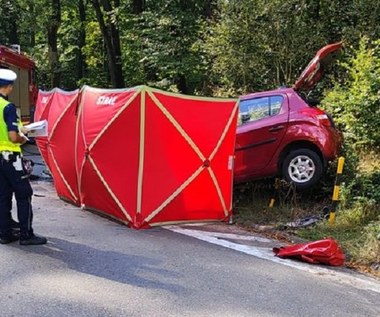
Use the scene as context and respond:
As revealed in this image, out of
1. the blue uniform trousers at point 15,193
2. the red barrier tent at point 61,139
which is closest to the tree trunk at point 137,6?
the red barrier tent at point 61,139

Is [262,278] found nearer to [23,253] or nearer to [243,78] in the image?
[23,253]

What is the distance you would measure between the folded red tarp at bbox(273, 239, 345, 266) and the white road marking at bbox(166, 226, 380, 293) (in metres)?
0.09

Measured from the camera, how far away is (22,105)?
18.1 meters

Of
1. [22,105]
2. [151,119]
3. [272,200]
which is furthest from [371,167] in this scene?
[22,105]

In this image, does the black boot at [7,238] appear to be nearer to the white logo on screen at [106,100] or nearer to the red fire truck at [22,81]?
the white logo on screen at [106,100]

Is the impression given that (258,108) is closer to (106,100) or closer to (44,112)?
(106,100)

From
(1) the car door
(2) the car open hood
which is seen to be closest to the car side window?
(1) the car door

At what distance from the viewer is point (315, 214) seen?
805 centimetres

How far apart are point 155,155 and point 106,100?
1.15m

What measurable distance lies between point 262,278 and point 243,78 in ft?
31.7

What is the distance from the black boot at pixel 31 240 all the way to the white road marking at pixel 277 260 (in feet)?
6.01

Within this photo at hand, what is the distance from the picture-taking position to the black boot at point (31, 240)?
598 cm

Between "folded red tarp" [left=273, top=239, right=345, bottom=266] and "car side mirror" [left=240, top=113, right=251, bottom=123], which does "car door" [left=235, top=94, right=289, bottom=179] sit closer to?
"car side mirror" [left=240, top=113, right=251, bottom=123]

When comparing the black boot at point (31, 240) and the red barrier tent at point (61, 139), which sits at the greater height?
the red barrier tent at point (61, 139)
